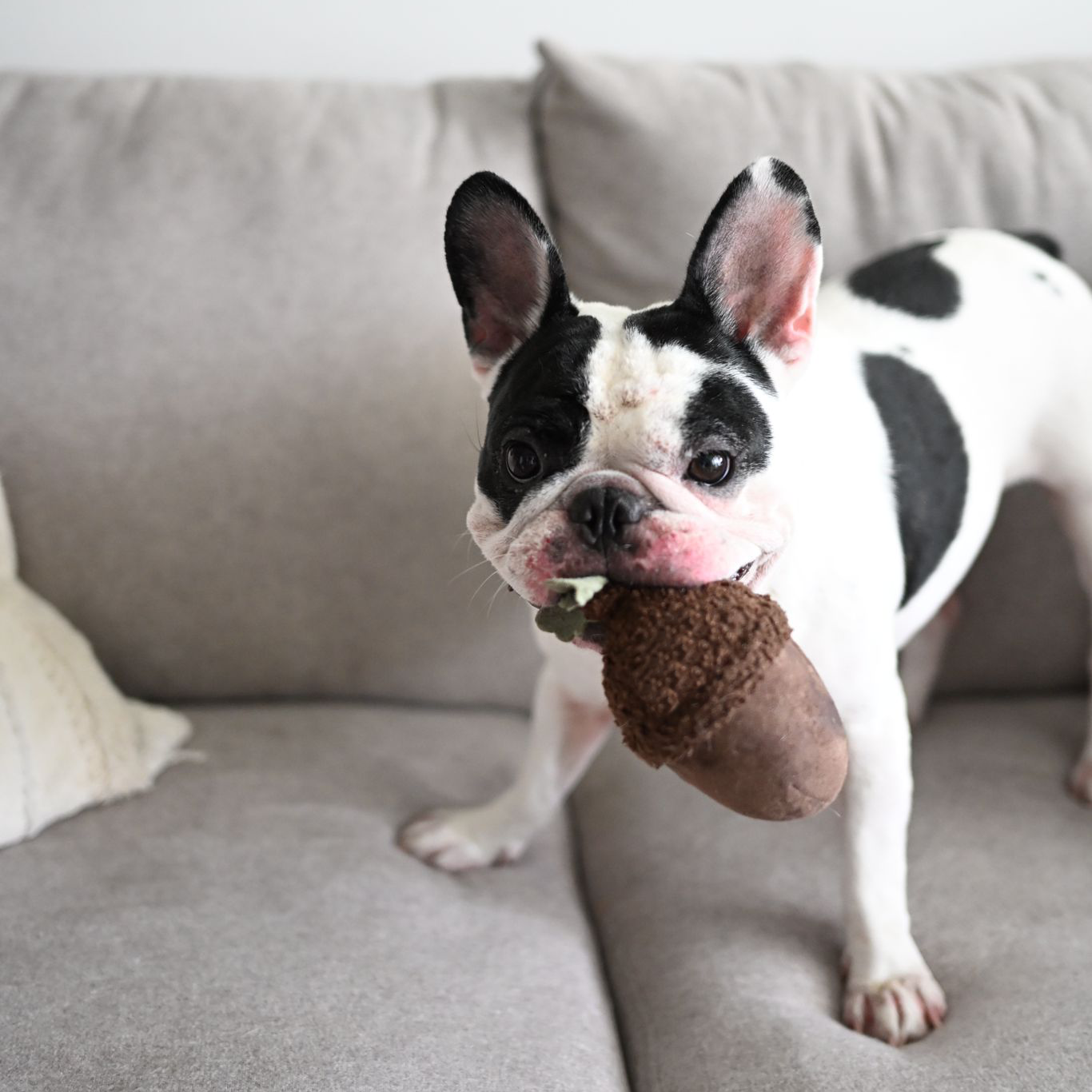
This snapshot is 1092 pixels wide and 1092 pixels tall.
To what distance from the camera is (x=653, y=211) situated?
1.86m

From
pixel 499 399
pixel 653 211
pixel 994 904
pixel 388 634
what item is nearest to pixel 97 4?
pixel 653 211

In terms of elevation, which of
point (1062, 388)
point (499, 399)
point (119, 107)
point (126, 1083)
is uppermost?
point (119, 107)

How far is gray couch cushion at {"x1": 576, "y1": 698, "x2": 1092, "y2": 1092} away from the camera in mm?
1179

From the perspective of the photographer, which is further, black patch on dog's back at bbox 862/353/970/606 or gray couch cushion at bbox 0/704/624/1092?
black patch on dog's back at bbox 862/353/970/606

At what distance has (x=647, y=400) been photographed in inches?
43.7

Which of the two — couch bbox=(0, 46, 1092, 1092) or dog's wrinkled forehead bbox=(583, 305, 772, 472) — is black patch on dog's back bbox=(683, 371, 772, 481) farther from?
couch bbox=(0, 46, 1092, 1092)

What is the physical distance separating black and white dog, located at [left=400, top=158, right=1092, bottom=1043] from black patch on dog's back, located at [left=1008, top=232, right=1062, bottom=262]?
0.27 feet

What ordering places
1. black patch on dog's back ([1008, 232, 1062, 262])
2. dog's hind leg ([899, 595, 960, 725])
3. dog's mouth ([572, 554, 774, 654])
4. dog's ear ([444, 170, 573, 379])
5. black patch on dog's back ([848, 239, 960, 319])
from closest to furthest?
dog's mouth ([572, 554, 774, 654]), dog's ear ([444, 170, 573, 379]), black patch on dog's back ([848, 239, 960, 319]), black patch on dog's back ([1008, 232, 1062, 262]), dog's hind leg ([899, 595, 960, 725])

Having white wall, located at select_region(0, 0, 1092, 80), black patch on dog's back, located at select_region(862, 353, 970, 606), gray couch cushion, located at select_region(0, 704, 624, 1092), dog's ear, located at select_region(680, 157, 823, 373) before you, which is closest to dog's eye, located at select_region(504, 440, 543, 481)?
dog's ear, located at select_region(680, 157, 823, 373)

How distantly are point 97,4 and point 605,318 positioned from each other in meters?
1.57

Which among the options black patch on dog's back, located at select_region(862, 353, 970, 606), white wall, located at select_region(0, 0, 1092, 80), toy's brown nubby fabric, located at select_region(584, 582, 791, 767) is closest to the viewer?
toy's brown nubby fabric, located at select_region(584, 582, 791, 767)

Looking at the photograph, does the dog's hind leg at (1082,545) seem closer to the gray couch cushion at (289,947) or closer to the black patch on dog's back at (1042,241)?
the black patch on dog's back at (1042,241)

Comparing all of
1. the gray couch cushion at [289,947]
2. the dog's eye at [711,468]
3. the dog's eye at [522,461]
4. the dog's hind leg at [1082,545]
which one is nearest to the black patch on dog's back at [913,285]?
the dog's hind leg at [1082,545]

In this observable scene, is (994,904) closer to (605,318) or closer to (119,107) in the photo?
(605,318)
